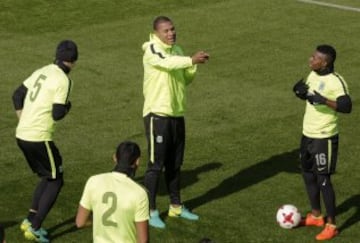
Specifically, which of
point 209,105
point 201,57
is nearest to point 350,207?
point 201,57

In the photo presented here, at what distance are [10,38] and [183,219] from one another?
1260 cm

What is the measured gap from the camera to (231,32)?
24484 mm

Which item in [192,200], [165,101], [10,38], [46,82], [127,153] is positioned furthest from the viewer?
[10,38]

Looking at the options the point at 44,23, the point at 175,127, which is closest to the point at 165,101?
the point at 175,127

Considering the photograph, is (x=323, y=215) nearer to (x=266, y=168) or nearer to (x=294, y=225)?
(x=294, y=225)

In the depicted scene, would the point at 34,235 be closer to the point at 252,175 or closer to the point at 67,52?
the point at 67,52

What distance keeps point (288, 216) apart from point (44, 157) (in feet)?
11.9

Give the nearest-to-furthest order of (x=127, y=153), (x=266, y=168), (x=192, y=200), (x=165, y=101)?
(x=127, y=153) → (x=165, y=101) → (x=192, y=200) → (x=266, y=168)

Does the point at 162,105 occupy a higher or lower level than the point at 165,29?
lower

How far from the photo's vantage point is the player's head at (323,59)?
40.4ft

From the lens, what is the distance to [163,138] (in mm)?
12953

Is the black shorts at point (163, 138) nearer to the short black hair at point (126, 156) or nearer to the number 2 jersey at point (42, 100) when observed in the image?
the number 2 jersey at point (42, 100)

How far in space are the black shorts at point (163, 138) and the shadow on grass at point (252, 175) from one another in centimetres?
116

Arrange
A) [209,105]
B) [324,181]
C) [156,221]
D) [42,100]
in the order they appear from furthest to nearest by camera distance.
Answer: [209,105] < [156,221] < [324,181] < [42,100]
